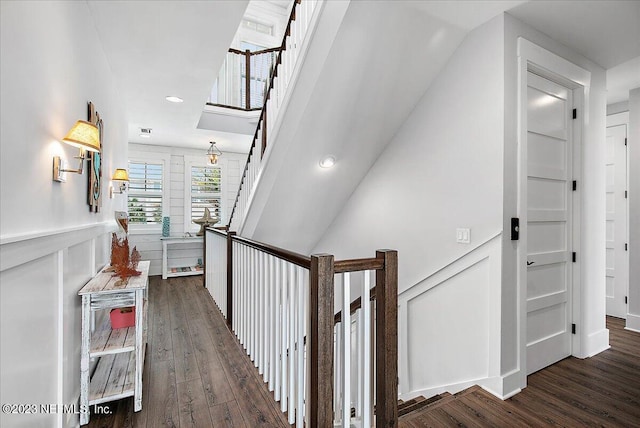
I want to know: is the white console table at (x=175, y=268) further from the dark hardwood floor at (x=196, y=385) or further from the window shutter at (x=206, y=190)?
the dark hardwood floor at (x=196, y=385)

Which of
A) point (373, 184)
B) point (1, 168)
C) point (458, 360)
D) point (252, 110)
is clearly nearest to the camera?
point (1, 168)

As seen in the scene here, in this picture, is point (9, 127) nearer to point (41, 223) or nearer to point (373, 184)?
point (41, 223)

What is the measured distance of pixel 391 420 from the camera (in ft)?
5.01

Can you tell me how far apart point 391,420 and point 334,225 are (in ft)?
9.53

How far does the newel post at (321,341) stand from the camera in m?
1.40

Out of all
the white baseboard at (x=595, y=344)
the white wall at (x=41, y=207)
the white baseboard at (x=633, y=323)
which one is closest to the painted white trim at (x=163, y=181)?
the white wall at (x=41, y=207)

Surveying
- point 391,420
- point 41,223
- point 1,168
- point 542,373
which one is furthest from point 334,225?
point 1,168

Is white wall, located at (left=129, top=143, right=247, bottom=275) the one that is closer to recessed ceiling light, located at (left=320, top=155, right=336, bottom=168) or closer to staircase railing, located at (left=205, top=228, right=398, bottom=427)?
recessed ceiling light, located at (left=320, top=155, right=336, bottom=168)

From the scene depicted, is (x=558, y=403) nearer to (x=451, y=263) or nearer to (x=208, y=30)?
(x=451, y=263)

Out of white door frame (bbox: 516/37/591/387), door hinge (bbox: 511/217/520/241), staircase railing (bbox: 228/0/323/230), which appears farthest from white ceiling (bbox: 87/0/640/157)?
door hinge (bbox: 511/217/520/241)

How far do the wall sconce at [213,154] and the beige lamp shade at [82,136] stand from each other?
4365 mm

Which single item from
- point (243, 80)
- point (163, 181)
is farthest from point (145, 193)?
point (243, 80)

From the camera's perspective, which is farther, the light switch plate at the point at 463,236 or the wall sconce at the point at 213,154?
the wall sconce at the point at 213,154

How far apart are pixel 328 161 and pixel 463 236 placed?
145 cm
